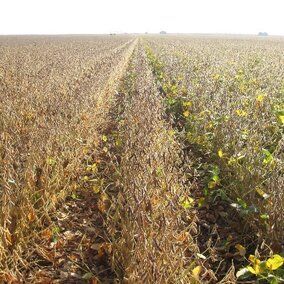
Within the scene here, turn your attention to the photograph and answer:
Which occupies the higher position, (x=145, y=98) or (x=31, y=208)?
(x=145, y=98)

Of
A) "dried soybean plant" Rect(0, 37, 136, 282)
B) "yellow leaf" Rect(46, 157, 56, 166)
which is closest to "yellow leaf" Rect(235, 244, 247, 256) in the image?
"dried soybean plant" Rect(0, 37, 136, 282)

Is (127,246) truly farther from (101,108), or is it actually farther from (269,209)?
(101,108)

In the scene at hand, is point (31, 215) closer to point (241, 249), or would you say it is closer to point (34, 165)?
point (34, 165)

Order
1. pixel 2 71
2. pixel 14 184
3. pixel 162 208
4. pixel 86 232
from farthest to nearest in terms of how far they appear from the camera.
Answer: pixel 2 71
pixel 86 232
pixel 14 184
pixel 162 208

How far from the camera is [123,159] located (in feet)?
11.4

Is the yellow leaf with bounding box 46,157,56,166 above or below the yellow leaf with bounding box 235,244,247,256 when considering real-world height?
above

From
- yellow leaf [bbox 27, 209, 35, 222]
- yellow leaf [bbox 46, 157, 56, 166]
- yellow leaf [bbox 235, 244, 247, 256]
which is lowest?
yellow leaf [bbox 235, 244, 247, 256]

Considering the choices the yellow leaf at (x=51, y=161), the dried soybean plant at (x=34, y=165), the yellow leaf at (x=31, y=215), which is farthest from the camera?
the yellow leaf at (x=51, y=161)

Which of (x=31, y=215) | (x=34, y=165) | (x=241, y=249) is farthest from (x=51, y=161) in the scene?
(x=241, y=249)

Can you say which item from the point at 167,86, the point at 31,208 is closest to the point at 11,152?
the point at 31,208

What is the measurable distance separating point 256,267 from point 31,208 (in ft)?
5.53

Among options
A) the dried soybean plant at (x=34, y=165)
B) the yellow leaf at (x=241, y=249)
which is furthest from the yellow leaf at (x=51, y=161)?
the yellow leaf at (x=241, y=249)

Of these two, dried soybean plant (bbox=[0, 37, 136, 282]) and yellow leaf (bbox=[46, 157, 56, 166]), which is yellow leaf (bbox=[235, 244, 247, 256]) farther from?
yellow leaf (bbox=[46, 157, 56, 166])

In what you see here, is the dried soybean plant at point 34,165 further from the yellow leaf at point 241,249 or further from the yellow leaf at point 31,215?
the yellow leaf at point 241,249
